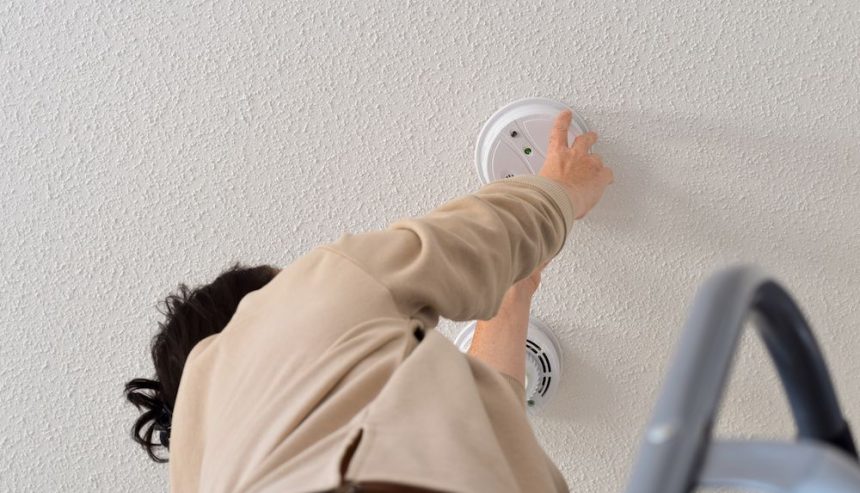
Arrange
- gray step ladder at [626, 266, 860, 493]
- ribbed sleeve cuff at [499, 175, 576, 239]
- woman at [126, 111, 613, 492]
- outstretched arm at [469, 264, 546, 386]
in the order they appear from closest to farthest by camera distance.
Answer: gray step ladder at [626, 266, 860, 493] → woman at [126, 111, 613, 492] → ribbed sleeve cuff at [499, 175, 576, 239] → outstretched arm at [469, 264, 546, 386]

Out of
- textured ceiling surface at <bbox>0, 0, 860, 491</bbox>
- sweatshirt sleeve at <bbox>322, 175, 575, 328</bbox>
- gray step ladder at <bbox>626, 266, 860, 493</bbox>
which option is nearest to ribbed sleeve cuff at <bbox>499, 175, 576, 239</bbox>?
sweatshirt sleeve at <bbox>322, 175, 575, 328</bbox>

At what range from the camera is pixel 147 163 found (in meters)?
1.08

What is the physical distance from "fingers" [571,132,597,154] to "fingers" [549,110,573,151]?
0.04 ft

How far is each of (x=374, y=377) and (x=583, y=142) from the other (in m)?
0.44

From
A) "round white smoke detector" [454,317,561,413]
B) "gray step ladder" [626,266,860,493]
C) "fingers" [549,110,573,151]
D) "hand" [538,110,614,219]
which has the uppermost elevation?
"gray step ladder" [626,266,860,493]

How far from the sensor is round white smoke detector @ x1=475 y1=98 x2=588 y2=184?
1.04 metres

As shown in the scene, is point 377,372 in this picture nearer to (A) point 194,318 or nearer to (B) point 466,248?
(B) point 466,248

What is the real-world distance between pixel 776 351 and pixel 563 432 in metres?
0.89

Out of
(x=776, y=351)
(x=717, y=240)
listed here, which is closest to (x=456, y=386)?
(x=776, y=351)

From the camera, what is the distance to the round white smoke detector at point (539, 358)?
4.01 ft

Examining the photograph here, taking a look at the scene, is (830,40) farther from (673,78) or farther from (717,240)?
(717,240)

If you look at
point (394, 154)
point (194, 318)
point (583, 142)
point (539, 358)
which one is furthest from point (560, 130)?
point (194, 318)

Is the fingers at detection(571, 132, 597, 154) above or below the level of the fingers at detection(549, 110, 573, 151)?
below

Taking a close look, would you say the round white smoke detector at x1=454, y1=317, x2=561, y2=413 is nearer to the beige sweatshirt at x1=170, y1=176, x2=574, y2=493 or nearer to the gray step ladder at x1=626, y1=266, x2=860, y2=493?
the beige sweatshirt at x1=170, y1=176, x2=574, y2=493
